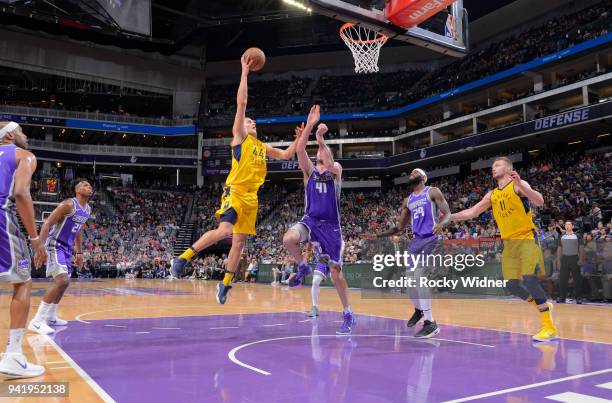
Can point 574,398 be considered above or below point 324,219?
below

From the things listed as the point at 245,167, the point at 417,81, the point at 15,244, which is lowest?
the point at 15,244

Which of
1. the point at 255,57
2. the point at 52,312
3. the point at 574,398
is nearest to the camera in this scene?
the point at 574,398

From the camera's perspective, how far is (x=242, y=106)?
5.98 m

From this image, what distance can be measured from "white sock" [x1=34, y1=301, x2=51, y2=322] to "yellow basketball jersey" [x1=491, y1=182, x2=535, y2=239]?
705 centimetres

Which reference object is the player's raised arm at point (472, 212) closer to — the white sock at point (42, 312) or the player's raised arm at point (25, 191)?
the player's raised arm at point (25, 191)

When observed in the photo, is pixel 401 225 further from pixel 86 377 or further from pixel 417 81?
pixel 417 81

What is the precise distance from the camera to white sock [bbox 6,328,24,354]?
4.45m

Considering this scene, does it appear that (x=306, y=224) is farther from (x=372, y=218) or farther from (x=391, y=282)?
(x=372, y=218)

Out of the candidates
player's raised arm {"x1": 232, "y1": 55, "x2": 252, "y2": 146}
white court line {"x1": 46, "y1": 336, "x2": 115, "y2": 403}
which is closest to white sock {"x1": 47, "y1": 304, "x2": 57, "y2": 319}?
white court line {"x1": 46, "y1": 336, "x2": 115, "y2": 403}

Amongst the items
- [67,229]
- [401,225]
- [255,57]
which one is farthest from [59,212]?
[401,225]

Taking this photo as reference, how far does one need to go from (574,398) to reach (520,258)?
3.39 meters

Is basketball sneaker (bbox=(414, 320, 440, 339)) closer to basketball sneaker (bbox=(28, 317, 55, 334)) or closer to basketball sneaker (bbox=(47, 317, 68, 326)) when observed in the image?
basketball sneaker (bbox=(28, 317, 55, 334))

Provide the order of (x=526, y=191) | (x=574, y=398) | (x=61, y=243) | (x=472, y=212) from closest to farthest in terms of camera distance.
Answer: (x=574, y=398) → (x=526, y=191) → (x=472, y=212) → (x=61, y=243)

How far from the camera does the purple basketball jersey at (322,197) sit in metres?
7.11
